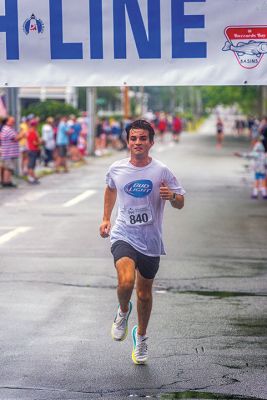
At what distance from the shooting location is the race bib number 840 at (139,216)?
301 inches

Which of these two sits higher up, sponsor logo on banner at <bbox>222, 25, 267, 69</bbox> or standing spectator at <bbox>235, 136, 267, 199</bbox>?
sponsor logo on banner at <bbox>222, 25, 267, 69</bbox>

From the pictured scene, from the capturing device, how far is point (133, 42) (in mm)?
8984

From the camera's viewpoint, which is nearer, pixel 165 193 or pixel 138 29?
pixel 165 193

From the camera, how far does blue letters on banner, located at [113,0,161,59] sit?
894 centimetres

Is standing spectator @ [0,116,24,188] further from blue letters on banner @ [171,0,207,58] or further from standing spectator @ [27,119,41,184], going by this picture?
blue letters on banner @ [171,0,207,58]

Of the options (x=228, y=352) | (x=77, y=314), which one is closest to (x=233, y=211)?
(x=77, y=314)

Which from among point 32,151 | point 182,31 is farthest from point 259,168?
point 182,31

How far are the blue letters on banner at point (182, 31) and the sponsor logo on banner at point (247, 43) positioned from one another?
0.22m

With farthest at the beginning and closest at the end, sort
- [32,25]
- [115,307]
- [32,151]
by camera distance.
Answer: [32,151] → [115,307] → [32,25]

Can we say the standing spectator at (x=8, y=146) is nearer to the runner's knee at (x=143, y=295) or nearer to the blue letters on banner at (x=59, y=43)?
the blue letters on banner at (x=59, y=43)

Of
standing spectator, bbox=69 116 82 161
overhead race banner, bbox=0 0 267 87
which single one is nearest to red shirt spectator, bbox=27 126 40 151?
standing spectator, bbox=69 116 82 161

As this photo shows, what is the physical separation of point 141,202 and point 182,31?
6.67ft

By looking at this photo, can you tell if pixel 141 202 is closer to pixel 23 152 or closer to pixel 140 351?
pixel 140 351

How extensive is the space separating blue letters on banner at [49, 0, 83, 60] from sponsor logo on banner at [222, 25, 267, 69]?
1.32m
